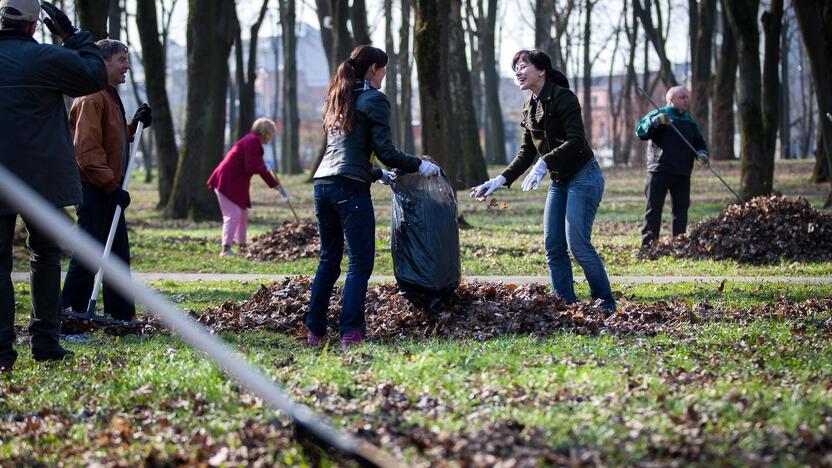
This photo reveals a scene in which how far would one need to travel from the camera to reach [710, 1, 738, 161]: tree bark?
96.7 feet

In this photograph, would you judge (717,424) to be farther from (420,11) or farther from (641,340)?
(420,11)

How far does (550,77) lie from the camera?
7.90 metres

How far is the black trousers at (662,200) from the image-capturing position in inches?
495

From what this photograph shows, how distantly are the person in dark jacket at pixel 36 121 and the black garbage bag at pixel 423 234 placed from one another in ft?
7.18

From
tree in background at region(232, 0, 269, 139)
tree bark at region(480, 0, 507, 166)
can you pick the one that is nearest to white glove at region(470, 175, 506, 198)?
tree in background at region(232, 0, 269, 139)

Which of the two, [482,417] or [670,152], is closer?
[482,417]

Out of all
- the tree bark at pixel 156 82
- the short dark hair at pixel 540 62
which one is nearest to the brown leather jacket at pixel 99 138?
the short dark hair at pixel 540 62

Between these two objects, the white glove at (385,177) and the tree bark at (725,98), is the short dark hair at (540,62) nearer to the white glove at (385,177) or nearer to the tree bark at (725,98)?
the white glove at (385,177)

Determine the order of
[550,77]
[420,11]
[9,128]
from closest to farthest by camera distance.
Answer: [9,128], [550,77], [420,11]

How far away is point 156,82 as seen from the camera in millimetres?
21781

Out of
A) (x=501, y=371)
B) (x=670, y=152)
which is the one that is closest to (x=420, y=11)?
(x=670, y=152)

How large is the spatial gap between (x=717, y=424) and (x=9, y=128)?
4193 millimetres

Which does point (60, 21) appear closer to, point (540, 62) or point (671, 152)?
point (540, 62)

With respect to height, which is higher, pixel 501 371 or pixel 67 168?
pixel 67 168
